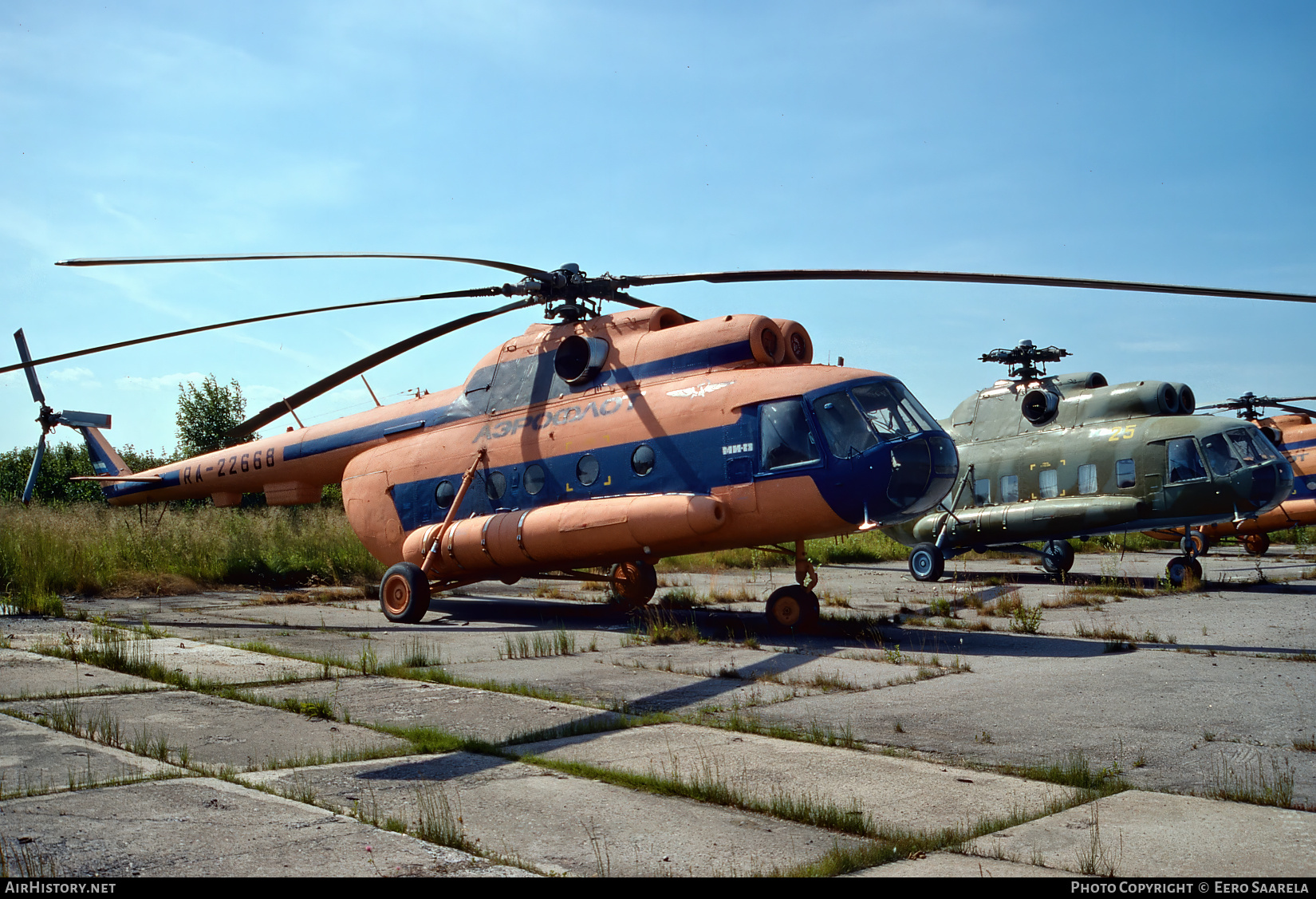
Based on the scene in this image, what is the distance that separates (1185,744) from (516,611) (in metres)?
10.9

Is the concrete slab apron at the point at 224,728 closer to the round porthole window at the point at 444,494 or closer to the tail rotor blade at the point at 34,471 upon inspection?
the round porthole window at the point at 444,494

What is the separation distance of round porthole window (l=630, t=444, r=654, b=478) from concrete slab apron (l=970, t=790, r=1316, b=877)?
7961 mm

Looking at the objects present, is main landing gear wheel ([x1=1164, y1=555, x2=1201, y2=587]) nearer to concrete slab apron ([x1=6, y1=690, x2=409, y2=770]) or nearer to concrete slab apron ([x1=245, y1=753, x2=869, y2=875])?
concrete slab apron ([x1=245, y1=753, x2=869, y2=875])

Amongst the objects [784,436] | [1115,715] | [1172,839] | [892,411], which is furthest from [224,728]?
[892,411]

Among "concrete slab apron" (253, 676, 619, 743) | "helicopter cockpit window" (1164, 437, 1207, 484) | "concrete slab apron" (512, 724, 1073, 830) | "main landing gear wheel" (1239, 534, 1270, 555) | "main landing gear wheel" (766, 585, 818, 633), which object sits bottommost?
"concrete slab apron" (253, 676, 619, 743)

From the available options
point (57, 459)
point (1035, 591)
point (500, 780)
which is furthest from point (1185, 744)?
point (57, 459)

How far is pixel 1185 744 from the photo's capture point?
18.4 ft

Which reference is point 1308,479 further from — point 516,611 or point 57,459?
point 57,459

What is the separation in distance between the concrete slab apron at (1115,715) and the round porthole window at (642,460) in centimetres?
497

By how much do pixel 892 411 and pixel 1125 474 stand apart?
9.24 m

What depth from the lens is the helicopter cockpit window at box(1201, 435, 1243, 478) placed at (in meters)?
16.7

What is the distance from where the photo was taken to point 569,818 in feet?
13.8

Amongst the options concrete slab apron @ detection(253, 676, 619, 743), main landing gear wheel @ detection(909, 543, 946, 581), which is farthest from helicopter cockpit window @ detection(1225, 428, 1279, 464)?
concrete slab apron @ detection(253, 676, 619, 743)

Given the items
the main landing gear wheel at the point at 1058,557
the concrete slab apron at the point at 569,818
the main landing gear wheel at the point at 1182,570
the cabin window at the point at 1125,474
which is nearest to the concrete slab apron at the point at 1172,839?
the concrete slab apron at the point at 569,818
